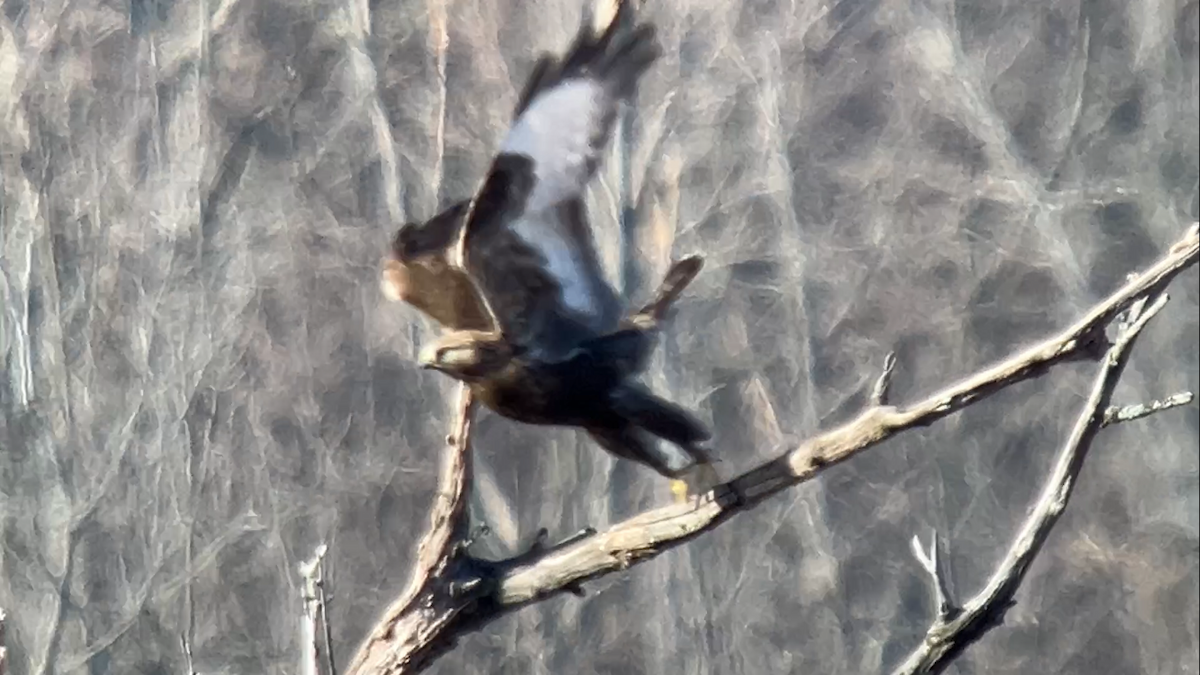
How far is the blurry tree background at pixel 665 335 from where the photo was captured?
135 cm

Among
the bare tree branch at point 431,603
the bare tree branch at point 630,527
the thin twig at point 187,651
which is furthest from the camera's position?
the thin twig at point 187,651

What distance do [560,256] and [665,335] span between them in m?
0.45

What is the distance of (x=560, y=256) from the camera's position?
92cm

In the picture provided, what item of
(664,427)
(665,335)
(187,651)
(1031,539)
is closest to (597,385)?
(664,427)

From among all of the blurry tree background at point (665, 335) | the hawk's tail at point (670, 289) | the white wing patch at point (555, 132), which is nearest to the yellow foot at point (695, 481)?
the hawk's tail at point (670, 289)

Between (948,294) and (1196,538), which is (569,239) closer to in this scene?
(948,294)

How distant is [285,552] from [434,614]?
618mm

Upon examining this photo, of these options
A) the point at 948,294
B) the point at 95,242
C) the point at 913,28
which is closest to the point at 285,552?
the point at 95,242

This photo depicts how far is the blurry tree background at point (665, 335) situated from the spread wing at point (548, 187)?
39 centimetres

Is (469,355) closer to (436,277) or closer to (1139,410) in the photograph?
(436,277)

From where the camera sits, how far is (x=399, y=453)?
1393 millimetres

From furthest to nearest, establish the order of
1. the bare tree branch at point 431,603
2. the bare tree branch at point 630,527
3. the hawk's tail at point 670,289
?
the hawk's tail at point 670,289 < the bare tree branch at point 431,603 < the bare tree branch at point 630,527

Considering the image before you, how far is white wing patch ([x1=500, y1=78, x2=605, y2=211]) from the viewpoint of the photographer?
840mm

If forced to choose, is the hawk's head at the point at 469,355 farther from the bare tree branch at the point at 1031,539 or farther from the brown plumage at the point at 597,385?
the bare tree branch at the point at 1031,539
